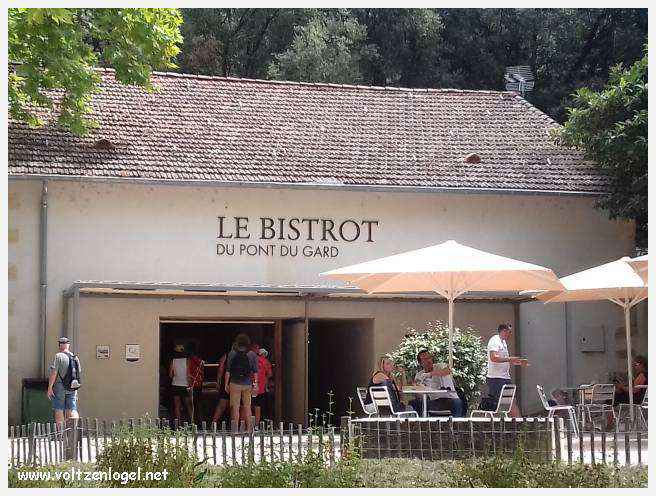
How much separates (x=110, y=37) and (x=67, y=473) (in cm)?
1068

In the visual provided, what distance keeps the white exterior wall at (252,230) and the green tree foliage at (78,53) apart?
1.37 metres

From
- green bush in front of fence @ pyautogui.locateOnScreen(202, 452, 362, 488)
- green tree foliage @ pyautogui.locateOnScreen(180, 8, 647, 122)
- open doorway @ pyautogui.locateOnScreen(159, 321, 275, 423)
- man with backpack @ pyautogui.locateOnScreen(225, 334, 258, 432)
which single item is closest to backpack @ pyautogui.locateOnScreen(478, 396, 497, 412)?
man with backpack @ pyautogui.locateOnScreen(225, 334, 258, 432)

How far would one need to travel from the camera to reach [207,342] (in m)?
23.4

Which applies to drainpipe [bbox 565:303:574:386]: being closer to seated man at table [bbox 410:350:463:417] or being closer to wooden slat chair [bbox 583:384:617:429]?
wooden slat chair [bbox 583:384:617:429]

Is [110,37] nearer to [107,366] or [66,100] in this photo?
[66,100]

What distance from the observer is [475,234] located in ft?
72.5

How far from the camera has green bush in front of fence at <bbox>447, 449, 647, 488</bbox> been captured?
1012 centimetres

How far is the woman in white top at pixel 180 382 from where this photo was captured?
839 inches

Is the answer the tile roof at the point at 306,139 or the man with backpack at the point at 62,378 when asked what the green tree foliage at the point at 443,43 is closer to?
the tile roof at the point at 306,139

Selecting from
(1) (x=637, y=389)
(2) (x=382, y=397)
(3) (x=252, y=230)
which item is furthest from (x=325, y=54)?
(2) (x=382, y=397)

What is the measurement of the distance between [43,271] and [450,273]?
7702mm

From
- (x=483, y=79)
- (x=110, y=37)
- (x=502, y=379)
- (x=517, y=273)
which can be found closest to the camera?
(x=517, y=273)

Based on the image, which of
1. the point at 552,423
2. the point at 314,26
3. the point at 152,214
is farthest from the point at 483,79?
the point at 552,423

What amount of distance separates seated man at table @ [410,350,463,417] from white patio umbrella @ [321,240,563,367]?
0.36 metres
